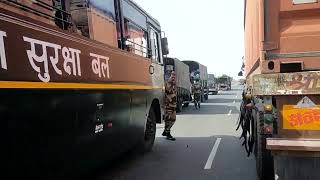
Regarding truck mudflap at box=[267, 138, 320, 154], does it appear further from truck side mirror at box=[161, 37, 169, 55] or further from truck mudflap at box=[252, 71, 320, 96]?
truck side mirror at box=[161, 37, 169, 55]

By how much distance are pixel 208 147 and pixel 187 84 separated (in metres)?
17.4

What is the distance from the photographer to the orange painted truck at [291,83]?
16.5 ft

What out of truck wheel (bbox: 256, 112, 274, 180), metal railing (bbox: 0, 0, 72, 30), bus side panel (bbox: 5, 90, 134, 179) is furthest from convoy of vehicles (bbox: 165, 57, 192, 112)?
metal railing (bbox: 0, 0, 72, 30)

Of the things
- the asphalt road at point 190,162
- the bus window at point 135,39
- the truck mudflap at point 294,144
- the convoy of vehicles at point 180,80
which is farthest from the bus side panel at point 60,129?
the convoy of vehicles at point 180,80

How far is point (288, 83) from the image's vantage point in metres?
5.07

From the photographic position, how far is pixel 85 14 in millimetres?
6289

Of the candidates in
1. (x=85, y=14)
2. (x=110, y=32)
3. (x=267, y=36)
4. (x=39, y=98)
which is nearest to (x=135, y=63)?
(x=110, y=32)

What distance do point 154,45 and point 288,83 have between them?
5917 mm

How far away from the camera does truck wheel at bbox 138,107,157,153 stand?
380 inches

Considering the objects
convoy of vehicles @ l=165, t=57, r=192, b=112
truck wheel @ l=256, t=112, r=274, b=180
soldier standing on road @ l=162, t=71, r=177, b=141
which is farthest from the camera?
convoy of vehicles @ l=165, t=57, r=192, b=112

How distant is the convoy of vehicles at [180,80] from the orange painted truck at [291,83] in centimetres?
1684

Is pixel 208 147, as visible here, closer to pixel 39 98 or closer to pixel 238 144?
pixel 238 144

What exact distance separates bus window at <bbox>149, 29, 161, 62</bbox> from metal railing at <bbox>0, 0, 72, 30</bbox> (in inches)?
185

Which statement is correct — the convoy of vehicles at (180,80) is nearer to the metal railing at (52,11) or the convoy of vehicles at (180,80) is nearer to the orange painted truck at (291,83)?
the metal railing at (52,11)
